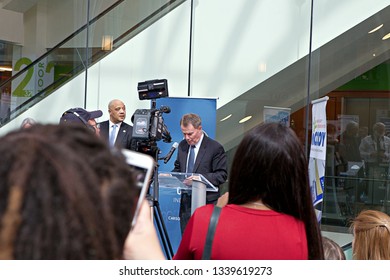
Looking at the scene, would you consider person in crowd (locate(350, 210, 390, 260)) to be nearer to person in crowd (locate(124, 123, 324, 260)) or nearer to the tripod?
person in crowd (locate(124, 123, 324, 260))

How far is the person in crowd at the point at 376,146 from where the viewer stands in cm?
599

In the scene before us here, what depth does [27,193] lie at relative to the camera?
68 centimetres

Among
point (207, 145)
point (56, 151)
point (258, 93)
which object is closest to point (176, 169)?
point (207, 145)

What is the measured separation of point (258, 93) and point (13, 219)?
6447 millimetres

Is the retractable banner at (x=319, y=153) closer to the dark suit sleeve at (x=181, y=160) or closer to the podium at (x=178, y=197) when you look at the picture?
the podium at (x=178, y=197)

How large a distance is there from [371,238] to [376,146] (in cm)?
390

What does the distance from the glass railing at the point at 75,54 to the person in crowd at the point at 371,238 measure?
5713 millimetres

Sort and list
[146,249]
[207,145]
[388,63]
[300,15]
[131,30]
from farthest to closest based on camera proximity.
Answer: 1. [131,30]
2. [300,15]
3. [388,63]
4. [207,145]
5. [146,249]

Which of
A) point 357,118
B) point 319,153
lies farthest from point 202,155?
point 357,118

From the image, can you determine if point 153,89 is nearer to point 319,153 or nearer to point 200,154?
point 200,154

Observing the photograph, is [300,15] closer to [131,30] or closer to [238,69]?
[238,69]

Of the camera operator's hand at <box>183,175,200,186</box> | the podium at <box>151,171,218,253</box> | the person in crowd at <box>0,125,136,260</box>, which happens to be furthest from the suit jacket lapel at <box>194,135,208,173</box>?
the person in crowd at <box>0,125,136,260</box>

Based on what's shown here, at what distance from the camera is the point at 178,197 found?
474cm

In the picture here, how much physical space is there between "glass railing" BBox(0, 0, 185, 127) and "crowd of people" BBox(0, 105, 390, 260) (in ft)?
19.8
